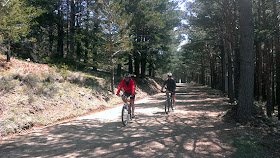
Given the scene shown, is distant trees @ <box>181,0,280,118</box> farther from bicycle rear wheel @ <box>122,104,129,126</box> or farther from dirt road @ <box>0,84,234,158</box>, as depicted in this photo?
bicycle rear wheel @ <box>122,104,129,126</box>

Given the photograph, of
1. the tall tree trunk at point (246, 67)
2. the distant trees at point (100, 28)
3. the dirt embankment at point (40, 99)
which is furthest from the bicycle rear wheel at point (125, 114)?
the distant trees at point (100, 28)

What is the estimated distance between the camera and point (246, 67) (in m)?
7.15

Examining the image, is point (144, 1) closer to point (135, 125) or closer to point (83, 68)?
point (83, 68)

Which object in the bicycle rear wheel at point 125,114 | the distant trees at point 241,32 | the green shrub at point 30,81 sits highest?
the distant trees at point 241,32

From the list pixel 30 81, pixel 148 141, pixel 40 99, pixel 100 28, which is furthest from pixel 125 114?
pixel 100 28

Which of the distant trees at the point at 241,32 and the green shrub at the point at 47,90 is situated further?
the green shrub at the point at 47,90

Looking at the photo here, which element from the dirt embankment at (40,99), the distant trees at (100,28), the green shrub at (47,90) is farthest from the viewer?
the distant trees at (100,28)

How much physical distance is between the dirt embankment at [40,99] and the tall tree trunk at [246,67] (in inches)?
308

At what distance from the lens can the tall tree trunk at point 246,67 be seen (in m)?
7.01

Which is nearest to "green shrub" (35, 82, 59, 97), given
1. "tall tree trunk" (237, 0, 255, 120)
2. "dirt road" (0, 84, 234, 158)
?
"dirt road" (0, 84, 234, 158)

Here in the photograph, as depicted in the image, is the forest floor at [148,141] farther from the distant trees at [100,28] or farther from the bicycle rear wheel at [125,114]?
the distant trees at [100,28]

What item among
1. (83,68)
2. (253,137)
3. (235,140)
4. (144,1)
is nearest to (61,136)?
(235,140)

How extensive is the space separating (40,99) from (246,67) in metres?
9.38

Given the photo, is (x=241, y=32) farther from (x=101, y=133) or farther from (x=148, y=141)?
(x=101, y=133)
